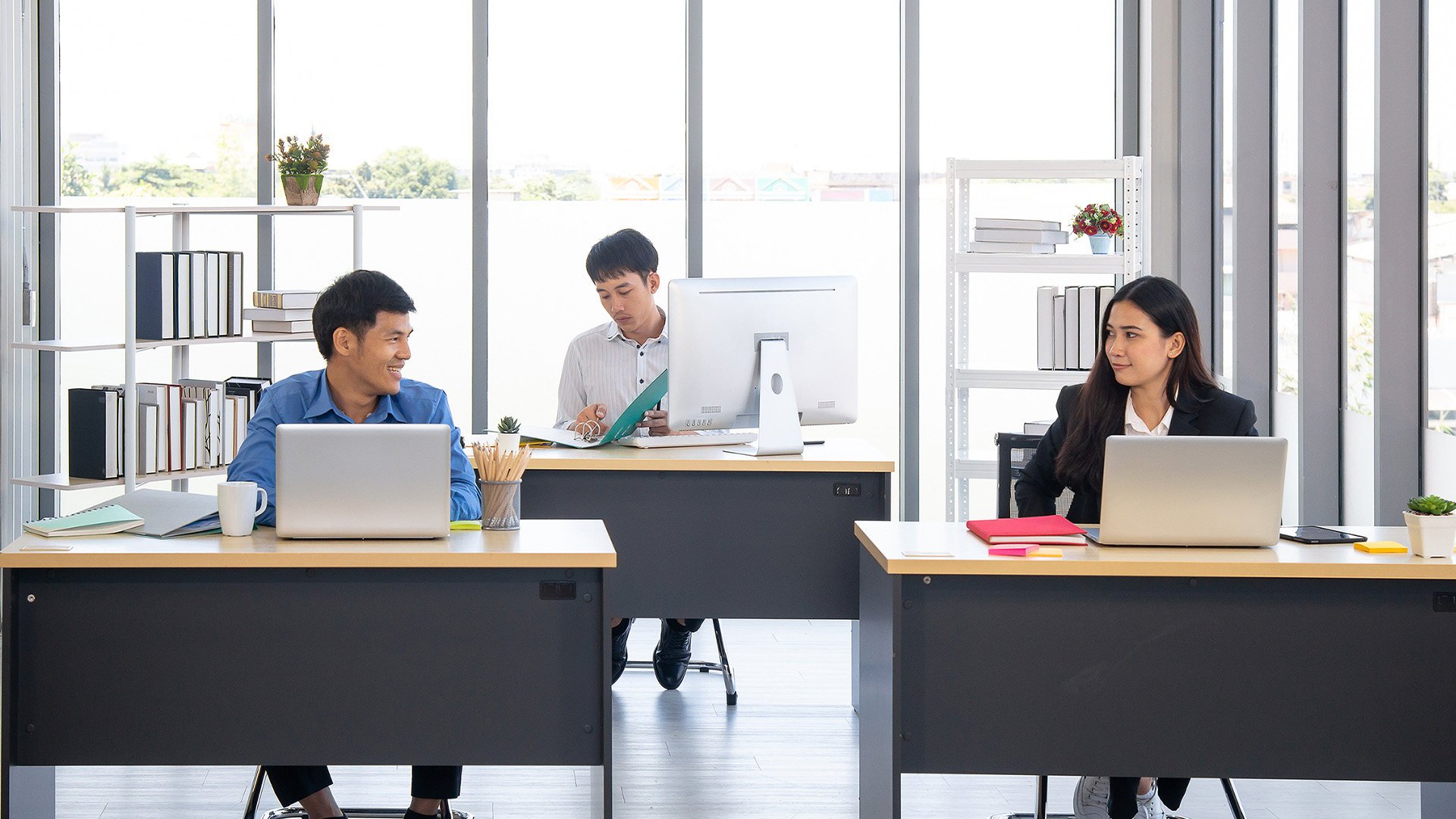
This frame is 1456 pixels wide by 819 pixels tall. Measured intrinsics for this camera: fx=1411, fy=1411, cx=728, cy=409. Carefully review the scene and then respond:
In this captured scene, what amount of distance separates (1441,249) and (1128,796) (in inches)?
65.8

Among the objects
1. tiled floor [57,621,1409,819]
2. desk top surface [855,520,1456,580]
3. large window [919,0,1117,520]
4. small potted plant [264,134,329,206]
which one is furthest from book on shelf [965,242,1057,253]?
desk top surface [855,520,1456,580]

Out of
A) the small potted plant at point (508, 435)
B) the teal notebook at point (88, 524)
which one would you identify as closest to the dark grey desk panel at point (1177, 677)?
the small potted plant at point (508, 435)

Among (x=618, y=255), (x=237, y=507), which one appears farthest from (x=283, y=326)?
(x=237, y=507)

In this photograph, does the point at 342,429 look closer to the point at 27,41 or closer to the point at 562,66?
the point at 562,66

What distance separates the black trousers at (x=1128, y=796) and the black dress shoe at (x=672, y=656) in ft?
5.39

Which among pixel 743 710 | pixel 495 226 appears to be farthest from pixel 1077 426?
pixel 495 226

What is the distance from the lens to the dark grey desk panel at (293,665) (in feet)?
8.38

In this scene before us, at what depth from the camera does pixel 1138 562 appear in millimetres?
2479

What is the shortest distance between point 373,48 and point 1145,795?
396 centimetres

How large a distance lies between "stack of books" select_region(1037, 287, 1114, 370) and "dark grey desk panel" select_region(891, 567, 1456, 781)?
8.10 feet

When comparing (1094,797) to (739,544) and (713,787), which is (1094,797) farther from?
(739,544)

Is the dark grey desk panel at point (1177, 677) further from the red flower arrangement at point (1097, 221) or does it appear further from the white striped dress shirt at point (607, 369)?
the red flower arrangement at point (1097, 221)

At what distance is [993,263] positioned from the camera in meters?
4.97

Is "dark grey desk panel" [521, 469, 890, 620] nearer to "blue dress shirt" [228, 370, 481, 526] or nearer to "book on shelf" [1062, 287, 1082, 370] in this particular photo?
"blue dress shirt" [228, 370, 481, 526]
